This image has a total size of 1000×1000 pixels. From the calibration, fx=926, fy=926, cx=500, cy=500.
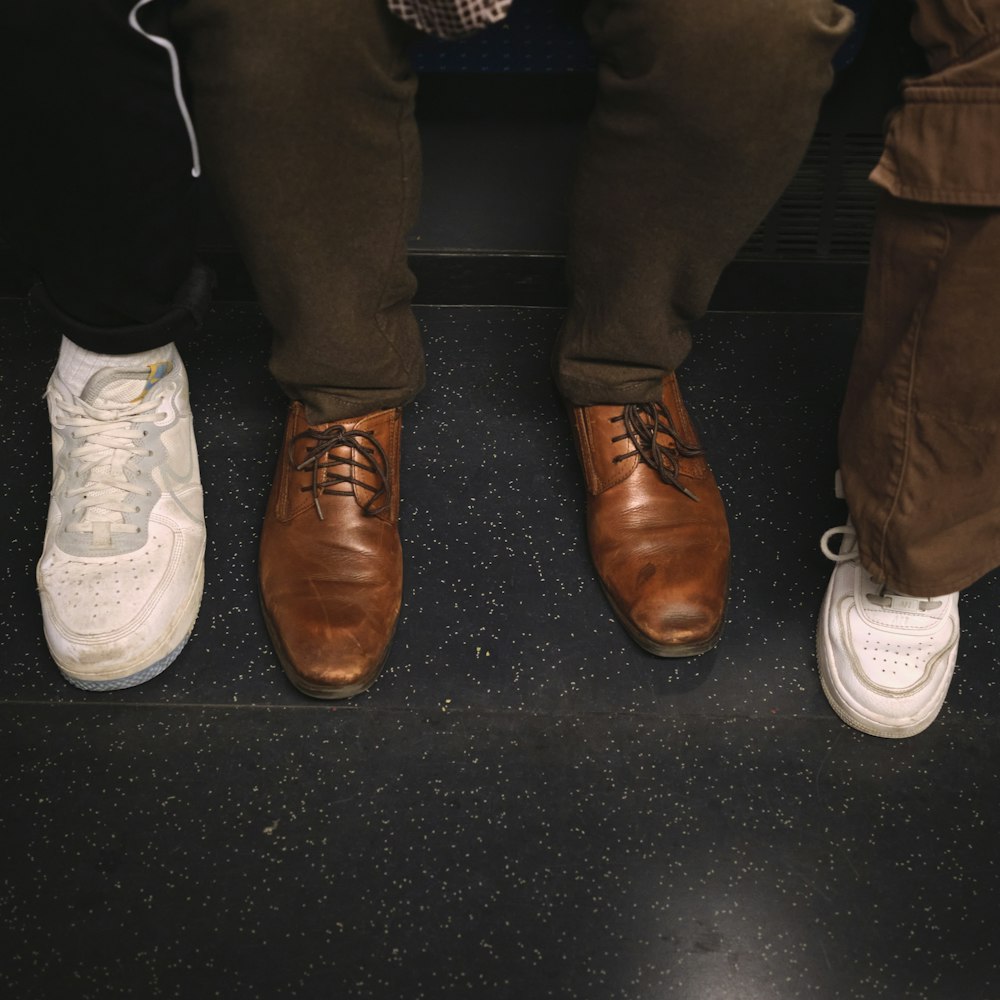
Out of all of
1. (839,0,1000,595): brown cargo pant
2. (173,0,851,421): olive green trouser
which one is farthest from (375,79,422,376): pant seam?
(839,0,1000,595): brown cargo pant

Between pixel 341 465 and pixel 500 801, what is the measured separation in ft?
1.23

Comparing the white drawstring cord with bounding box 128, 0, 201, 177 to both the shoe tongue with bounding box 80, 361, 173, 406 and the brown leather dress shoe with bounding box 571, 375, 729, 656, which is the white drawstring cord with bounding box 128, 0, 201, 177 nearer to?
the shoe tongue with bounding box 80, 361, 173, 406

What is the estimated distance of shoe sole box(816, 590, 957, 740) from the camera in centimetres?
90

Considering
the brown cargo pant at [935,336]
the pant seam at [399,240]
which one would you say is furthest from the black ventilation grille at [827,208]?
the pant seam at [399,240]

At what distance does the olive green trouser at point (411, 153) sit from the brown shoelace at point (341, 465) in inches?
2.6

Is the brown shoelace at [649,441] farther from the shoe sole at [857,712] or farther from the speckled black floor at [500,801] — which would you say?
the shoe sole at [857,712]

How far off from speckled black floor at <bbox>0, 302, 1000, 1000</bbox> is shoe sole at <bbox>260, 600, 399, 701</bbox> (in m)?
0.02

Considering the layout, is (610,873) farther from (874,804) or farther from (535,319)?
(535,319)

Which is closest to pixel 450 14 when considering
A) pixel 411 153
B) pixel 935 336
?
pixel 411 153

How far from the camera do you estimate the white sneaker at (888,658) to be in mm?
896

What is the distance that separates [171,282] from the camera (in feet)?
2.85

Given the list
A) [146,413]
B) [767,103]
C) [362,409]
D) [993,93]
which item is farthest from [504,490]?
[993,93]

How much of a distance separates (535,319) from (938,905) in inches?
32.0

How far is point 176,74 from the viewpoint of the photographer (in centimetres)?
74
